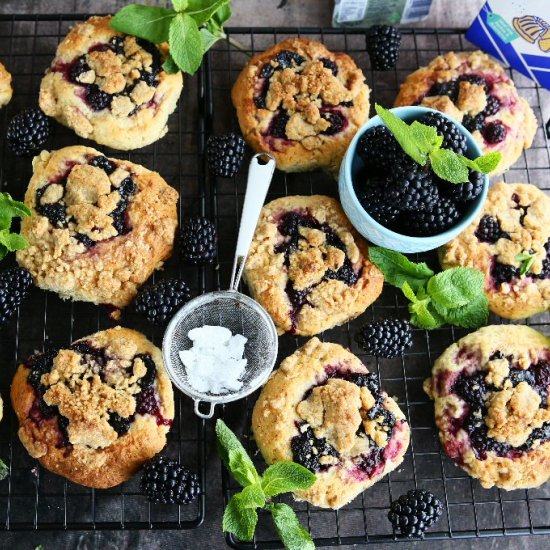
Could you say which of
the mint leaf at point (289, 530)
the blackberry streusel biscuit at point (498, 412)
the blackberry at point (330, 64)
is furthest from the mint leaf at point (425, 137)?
the mint leaf at point (289, 530)

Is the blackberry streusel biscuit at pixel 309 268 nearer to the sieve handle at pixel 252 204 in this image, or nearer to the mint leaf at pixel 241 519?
the sieve handle at pixel 252 204

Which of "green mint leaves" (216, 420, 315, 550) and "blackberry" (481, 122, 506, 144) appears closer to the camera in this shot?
"green mint leaves" (216, 420, 315, 550)

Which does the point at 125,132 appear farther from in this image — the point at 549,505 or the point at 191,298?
the point at 549,505

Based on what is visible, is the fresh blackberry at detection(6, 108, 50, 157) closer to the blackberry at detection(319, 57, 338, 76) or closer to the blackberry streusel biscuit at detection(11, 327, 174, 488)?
the blackberry streusel biscuit at detection(11, 327, 174, 488)

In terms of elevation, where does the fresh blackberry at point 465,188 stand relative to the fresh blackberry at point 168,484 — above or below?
above

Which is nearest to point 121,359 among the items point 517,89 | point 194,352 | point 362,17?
point 194,352

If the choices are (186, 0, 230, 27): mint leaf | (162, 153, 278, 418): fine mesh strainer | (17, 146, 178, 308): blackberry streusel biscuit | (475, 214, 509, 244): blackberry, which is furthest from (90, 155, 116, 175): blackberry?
(475, 214, 509, 244): blackberry

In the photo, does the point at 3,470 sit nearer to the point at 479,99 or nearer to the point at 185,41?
the point at 185,41
